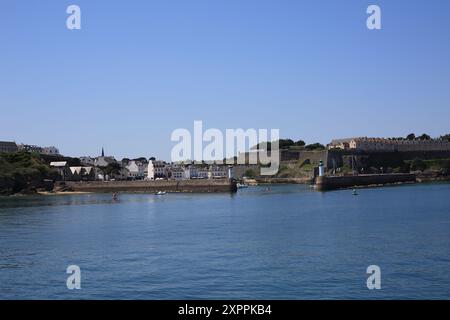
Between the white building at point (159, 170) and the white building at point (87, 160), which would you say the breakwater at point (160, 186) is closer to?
the white building at point (159, 170)

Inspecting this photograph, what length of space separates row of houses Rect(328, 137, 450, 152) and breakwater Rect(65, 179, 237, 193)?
5021 centimetres

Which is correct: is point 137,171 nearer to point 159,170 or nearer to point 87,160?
point 159,170

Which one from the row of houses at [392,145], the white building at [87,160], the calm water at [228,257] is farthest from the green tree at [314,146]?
the calm water at [228,257]

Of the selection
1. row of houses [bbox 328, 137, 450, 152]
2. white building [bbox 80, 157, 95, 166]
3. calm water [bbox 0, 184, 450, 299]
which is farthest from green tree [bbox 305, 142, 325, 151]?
calm water [bbox 0, 184, 450, 299]

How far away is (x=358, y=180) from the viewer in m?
87.6

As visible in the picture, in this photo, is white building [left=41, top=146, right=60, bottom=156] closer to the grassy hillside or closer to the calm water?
the grassy hillside

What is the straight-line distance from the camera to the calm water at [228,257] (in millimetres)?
13867

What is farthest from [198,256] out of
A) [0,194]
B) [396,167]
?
[396,167]

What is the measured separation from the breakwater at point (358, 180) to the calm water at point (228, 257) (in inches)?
1791

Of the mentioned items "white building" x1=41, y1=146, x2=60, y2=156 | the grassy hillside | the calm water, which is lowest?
the calm water

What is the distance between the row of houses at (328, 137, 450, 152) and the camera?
393 ft

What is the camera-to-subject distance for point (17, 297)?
13.5 meters

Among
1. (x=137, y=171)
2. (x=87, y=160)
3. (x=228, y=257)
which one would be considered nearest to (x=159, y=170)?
(x=137, y=171)

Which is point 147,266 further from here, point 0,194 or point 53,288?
point 0,194
